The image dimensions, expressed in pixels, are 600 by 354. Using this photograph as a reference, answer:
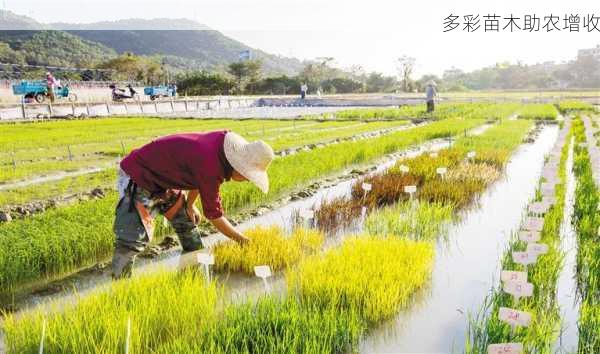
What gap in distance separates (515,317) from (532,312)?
15.0 inches

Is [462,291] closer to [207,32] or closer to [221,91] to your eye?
[221,91]

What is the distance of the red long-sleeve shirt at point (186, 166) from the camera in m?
2.47

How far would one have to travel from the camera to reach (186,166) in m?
2.51

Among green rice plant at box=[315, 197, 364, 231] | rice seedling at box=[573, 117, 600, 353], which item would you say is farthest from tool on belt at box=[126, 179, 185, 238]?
rice seedling at box=[573, 117, 600, 353]

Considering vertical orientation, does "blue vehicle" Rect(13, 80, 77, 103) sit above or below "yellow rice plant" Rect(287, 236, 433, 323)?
above

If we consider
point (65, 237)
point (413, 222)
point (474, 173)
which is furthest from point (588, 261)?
point (65, 237)

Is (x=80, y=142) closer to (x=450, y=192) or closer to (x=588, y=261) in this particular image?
(x=450, y=192)

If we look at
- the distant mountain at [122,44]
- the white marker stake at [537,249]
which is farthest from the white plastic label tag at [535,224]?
the distant mountain at [122,44]

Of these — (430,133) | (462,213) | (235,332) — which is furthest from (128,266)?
(430,133)

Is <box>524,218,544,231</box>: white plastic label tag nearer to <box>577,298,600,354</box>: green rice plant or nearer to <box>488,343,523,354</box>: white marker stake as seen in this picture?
<box>577,298,600,354</box>: green rice plant

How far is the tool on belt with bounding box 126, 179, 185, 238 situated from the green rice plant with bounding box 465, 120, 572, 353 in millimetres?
1612

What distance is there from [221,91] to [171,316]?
36.3 meters

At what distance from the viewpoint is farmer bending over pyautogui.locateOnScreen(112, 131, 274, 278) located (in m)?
2.45

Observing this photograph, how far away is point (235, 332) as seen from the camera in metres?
1.96
